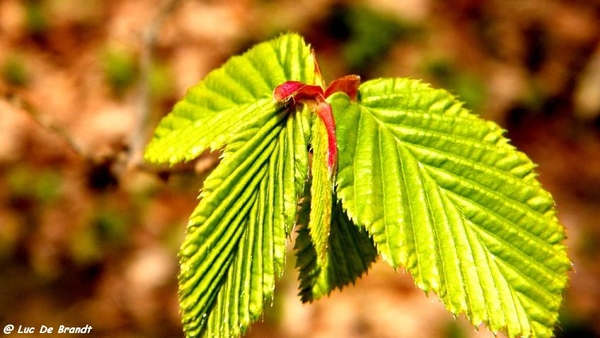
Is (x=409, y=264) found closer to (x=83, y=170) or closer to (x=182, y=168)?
(x=182, y=168)

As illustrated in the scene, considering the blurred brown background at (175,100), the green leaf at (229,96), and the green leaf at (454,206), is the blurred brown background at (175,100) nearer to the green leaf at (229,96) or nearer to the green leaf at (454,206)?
the green leaf at (229,96)

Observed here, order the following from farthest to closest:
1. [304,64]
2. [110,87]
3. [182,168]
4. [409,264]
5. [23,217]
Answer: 1. [110,87]
2. [23,217]
3. [182,168]
4. [304,64]
5. [409,264]

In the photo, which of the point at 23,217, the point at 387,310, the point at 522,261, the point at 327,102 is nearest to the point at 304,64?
the point at 327,102

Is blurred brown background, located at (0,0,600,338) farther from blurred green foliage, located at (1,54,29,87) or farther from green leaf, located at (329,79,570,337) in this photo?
green leaf, located at (329,79,570,337)

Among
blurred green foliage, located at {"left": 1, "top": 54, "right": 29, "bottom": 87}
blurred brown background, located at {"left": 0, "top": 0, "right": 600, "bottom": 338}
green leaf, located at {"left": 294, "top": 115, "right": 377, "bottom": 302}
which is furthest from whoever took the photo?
blurred green foliage, located at {"left": 1, "top": 54, "right": 29, "bottom": 87}

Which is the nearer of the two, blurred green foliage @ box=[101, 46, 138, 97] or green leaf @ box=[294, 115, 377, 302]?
green leaf @ box=[294, 115, 377, 302]

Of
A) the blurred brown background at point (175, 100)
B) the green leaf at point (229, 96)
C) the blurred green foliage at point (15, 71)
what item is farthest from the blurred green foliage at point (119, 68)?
the green leaf at point (229, 96)

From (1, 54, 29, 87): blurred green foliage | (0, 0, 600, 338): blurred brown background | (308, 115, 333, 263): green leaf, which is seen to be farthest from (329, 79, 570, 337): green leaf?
(1, 54, 29, 87): blurred green foliage
